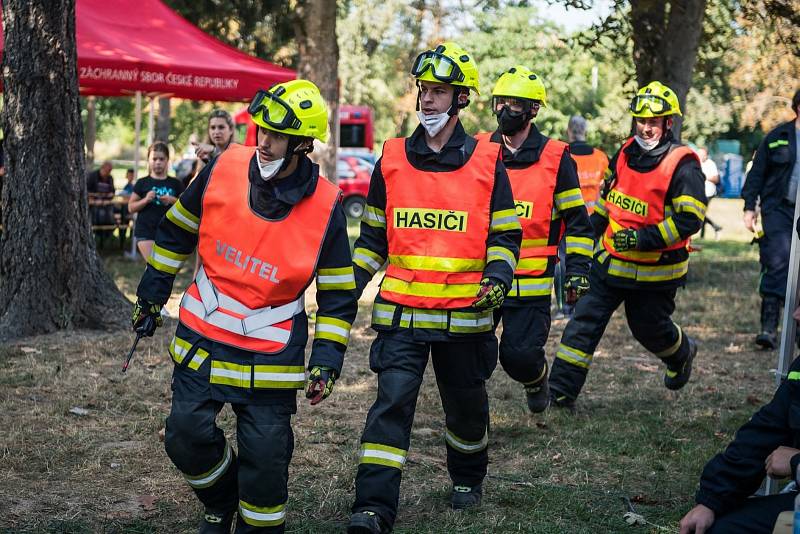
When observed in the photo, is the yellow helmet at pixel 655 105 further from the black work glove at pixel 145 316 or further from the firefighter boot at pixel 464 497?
the black work glove at pixel 145 316

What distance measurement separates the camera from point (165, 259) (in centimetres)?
444

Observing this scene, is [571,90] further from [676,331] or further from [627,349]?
[676,331]

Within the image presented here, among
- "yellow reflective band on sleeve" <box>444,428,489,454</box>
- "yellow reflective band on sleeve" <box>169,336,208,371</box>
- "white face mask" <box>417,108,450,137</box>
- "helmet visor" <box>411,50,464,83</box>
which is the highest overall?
"helmet visor" <box>411,50,464,83</box>

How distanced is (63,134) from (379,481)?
5449 mm

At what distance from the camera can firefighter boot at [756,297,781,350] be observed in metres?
9.90

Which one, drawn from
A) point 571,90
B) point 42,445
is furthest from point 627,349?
point 571,90

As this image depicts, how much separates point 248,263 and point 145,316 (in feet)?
1.91

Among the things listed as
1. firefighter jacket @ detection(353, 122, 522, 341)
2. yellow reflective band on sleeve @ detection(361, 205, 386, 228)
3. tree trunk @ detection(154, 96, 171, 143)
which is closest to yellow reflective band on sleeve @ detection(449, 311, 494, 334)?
firefighter jacket @ detection(353, 122, 522, 341)

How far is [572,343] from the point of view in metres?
7.21

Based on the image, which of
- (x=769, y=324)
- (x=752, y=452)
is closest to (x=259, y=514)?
(x=752, y=452)

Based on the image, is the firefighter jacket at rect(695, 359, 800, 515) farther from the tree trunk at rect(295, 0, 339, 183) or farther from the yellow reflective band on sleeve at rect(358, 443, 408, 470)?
the tree trunk at rect(295, 0, 339, 183)

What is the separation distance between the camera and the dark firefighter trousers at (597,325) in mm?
7188

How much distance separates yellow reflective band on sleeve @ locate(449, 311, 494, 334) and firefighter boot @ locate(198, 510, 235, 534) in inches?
50.9

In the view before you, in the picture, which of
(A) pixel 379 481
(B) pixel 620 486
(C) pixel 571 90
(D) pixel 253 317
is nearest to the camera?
(D) pixel 253 317
